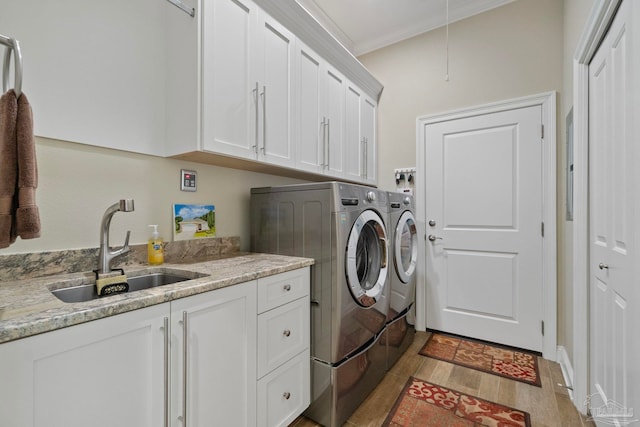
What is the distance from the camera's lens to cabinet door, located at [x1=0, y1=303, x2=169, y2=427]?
675 mm

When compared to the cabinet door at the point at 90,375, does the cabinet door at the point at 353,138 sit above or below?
above

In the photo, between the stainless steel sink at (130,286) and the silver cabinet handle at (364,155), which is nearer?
the stainless steel sink at (130,286)

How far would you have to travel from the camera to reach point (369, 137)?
2.96 m

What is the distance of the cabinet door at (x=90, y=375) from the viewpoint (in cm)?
68

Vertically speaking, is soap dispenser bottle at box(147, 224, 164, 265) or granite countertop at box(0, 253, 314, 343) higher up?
soap dispenser bottle at box(147, 224, 164, 265)

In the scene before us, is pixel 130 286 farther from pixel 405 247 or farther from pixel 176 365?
pixel 405 247

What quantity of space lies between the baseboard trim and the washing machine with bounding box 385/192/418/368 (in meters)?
1.06

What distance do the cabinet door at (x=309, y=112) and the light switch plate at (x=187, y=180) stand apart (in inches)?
26.2

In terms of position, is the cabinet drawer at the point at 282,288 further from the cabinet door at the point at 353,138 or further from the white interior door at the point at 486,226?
the white interior door at the point at 486,226

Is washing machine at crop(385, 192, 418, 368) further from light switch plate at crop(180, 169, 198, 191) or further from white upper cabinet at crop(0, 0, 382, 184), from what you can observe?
light switch plate at crop(180, 169, 198, 191)

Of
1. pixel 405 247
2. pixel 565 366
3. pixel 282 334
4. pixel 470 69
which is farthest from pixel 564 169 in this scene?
pixel 282 334

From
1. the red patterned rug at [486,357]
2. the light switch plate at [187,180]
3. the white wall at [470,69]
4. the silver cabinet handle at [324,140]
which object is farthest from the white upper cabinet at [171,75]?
the red patterned rug at [486,357]

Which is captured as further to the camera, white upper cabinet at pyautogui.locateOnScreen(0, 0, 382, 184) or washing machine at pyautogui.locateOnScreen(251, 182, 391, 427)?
washing machine at pyautogui.locateOnScreen(251, 182, 391, 427)

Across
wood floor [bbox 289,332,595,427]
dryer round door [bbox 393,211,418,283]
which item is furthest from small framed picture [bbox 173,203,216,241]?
dryer round door [bbox 393,211,418,283]
